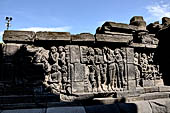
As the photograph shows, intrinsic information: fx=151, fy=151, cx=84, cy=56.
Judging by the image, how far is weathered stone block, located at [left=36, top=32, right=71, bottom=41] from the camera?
419 centimetres

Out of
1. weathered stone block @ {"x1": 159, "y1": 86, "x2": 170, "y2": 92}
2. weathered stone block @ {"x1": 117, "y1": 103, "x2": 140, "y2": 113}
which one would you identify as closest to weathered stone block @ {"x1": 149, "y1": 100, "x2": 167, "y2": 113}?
weathered stone block @ {"x1": 117, "y1": 103, "x2": 140, "y2": 113}

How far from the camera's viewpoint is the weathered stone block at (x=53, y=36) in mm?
4189

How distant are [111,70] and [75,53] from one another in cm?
124

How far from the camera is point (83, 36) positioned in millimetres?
4543

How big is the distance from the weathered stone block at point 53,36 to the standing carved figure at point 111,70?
4.54 ft

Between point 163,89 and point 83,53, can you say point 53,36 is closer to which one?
point 83,53

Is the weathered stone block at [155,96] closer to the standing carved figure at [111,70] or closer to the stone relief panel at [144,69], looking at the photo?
the stone relief panel at [144,69]

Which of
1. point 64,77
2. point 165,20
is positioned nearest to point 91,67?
point 64,77

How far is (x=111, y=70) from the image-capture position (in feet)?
15.3

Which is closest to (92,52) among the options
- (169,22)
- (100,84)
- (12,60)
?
(100,84)

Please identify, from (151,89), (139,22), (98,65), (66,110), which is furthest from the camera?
(139,22)

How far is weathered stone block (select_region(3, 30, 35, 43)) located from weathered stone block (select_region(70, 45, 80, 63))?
1.14m

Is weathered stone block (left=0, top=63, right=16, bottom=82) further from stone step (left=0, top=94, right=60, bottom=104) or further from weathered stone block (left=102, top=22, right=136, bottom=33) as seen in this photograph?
weathered stone block (left=102, top=22, right=136, bottom=33)

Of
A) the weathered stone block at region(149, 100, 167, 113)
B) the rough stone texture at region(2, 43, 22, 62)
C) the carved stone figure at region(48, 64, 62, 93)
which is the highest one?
the rough stone texture at region(2, 43, 22, 62)
